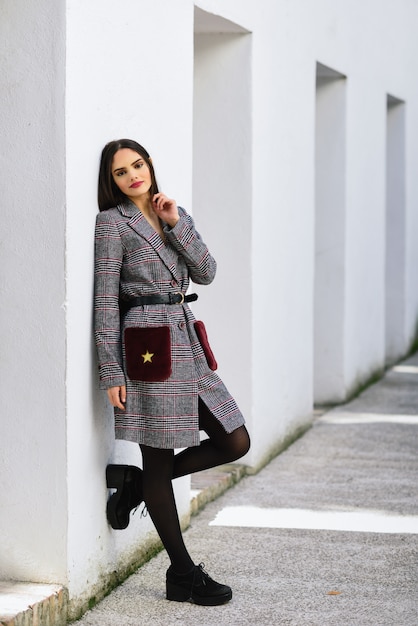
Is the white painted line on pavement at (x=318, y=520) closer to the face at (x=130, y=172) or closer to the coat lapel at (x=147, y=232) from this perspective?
the coat lapel at (x=147, y=232)

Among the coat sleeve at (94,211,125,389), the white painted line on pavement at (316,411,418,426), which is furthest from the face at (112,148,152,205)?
the white painted line on pavement at (316,411,418,426)

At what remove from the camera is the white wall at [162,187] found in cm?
375

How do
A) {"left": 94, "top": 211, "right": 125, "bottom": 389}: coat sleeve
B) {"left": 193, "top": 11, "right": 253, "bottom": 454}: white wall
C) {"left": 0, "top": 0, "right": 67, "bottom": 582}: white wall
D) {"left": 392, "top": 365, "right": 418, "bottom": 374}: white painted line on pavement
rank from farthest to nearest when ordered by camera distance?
{"left": 392, "top": 365, "right": 418, "bottom": 374}: white painted line on pavement → {"left": 193, "top": 11, "right": 253, "bottom": 454}: white wall → {"left": 94, "top": 211, "right": 125, "bottom": 389}: coat sleeve → {"left": 0, "top": 0, "right": 67, "bottom": 582}: white wall

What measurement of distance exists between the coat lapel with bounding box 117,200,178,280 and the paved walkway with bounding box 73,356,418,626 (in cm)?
117

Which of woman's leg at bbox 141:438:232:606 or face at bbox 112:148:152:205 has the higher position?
face at bbox 112:148:152:205

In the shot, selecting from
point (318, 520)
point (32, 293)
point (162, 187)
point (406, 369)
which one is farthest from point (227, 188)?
point (406, 369)

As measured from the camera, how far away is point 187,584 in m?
4.08

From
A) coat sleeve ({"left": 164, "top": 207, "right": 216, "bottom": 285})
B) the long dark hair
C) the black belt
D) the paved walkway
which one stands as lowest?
the paved walkway

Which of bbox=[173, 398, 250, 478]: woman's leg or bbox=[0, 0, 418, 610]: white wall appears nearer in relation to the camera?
bbox=[0, 0, 418, 610]: white wall

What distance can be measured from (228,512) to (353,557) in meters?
0.91

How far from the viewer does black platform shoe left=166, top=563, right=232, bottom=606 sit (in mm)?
4055

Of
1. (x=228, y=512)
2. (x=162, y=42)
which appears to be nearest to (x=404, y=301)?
(x=228, y=512)

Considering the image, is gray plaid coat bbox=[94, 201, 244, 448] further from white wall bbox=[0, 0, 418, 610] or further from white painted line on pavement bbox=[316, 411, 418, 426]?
white painted line on pavement bbox=[316, 411, 418, 426]

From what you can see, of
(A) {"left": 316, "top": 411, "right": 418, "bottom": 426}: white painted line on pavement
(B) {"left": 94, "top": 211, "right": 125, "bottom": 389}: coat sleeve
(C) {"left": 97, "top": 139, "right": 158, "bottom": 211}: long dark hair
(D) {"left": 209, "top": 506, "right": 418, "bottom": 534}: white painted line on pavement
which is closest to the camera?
(B) {"left": 94, "top": 211, "right": 125, "bottom": 389}: coat sleeve
